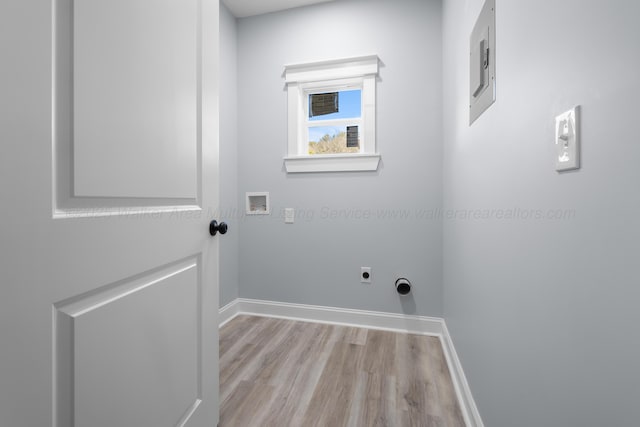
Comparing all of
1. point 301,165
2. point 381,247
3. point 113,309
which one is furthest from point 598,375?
point 301,165

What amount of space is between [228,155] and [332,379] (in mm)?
1855

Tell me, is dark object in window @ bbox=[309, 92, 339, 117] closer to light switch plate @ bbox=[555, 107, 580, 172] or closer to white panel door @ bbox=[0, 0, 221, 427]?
white panel door @ bbox=[0, 0, 221, 427]

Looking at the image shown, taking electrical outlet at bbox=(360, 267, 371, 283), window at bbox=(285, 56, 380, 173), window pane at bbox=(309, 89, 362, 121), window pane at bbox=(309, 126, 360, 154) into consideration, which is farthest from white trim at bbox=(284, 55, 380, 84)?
electrical outlet at bbox=(360, 267, 371, 283)

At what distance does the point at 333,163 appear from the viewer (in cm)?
233

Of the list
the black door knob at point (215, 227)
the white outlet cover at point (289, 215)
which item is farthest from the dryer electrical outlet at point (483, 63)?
the white outlet cover at point (289, 215)

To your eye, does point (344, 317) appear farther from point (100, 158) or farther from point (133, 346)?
point (100, 158)

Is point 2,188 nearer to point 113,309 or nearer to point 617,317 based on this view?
point 113,309

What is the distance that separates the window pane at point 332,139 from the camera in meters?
2.41

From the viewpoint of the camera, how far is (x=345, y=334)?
2152mm

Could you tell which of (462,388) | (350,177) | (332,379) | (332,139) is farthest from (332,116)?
(462,388)

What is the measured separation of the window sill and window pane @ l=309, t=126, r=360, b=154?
153 mm

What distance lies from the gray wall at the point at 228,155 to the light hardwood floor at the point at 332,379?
0.48m

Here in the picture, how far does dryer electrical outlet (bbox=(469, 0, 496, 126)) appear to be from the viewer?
101 centimetres

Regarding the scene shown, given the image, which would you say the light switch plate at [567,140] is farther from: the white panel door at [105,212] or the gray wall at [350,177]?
the gray wall at [350,177]
